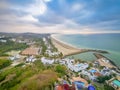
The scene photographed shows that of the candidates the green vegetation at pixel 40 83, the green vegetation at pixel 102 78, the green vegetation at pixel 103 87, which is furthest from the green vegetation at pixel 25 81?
the green vegetation at pixel 102 78

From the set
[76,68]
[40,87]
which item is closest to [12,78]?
[40,87]

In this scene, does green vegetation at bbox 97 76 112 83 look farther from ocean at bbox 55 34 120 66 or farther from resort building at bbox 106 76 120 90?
ocean at bbox 55 34 120 66

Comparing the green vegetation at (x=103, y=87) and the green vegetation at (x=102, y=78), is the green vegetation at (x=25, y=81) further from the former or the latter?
the green vegetation at (x=102, y=78)

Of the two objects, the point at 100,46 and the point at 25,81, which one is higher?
the point at 25,81

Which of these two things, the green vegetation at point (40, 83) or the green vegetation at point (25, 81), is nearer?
the green vegetation at point (40, 83)

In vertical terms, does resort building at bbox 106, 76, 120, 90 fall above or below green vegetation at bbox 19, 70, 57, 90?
below

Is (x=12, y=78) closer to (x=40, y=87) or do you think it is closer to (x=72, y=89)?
(x=40, y=87)

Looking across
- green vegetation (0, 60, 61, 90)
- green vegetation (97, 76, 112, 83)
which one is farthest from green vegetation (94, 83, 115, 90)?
green vegetation (0, 60, 61, 90)

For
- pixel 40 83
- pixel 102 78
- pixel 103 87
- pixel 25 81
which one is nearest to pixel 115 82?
pixel 102 78

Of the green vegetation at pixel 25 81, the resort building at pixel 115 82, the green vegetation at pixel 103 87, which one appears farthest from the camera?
the resort building at pixel 115 82

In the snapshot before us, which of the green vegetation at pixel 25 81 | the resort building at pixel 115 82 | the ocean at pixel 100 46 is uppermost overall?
the green vegetation at pixel 25 81

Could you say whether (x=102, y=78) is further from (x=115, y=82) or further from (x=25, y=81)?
(x=25, y=81)
